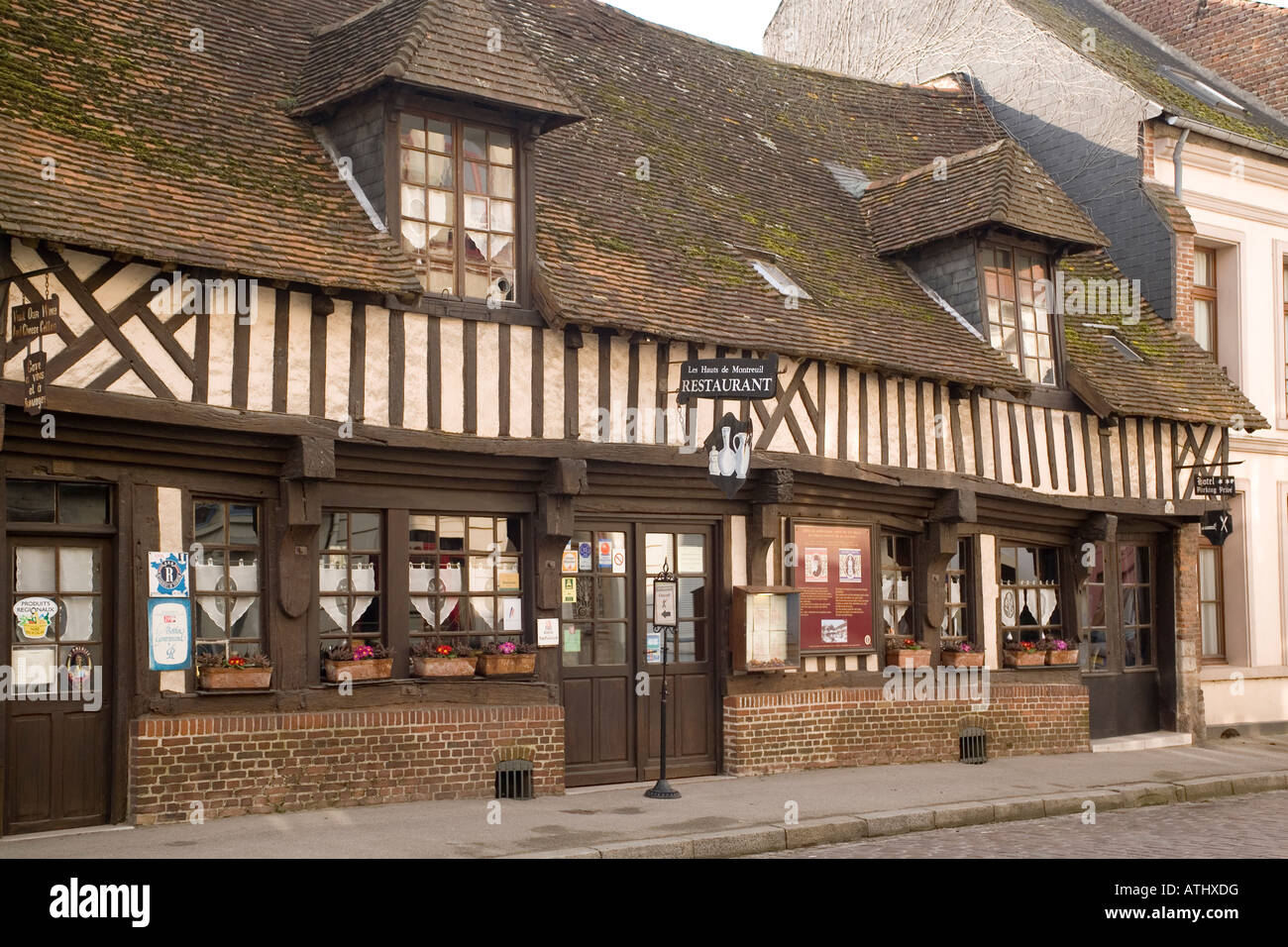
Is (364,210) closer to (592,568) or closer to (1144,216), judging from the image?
(592,568)

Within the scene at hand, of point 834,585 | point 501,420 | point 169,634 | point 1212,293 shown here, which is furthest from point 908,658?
point 1212,293

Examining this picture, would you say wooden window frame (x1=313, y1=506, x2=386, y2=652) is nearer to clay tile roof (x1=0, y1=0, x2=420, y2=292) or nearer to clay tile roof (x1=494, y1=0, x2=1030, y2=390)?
clay tile roof (x1=0, y1=0, x2=420, y2=292)

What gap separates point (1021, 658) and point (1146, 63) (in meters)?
9.24

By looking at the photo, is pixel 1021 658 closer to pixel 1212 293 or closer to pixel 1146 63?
pixel 1212 293

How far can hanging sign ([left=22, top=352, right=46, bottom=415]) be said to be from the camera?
28.6 feet

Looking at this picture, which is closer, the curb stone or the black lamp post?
the curb stone

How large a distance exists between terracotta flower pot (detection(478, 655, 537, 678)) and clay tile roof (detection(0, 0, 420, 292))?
2875 millimetres

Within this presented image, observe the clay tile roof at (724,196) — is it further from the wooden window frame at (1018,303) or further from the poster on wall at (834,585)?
the poster on wall at (834,585)

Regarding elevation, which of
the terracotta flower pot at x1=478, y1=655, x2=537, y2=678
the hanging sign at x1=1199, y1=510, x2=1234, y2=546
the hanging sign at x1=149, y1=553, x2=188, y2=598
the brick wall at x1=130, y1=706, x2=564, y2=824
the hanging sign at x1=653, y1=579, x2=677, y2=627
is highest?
the hanging sign at x1=1199, y1=510, x2=1234, y2=546

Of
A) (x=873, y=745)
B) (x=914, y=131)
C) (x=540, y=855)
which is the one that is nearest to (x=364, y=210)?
(x=540, y=855)

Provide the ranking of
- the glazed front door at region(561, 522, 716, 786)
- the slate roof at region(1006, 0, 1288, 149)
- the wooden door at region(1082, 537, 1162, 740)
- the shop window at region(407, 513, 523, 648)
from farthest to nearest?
the slate roof at region(1006, 0, 1288, 149), the wooden door at region(1082, 537, 1162, 740), the glazed front door at region(561, 522, 716, 786), the shop window at region(407, 513, 523, 648)

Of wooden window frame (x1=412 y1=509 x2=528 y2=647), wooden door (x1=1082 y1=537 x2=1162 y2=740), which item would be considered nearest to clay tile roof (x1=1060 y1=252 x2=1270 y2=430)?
wooden door (x1=1082 y1=537 x2=1162 y2=740)

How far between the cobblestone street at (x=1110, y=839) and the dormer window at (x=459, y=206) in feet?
15.9

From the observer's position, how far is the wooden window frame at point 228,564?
33.3 ft
